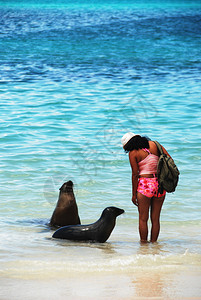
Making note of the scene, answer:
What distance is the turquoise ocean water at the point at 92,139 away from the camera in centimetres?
568

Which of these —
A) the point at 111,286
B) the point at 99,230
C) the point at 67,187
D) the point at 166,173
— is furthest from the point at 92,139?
the point at 111,286

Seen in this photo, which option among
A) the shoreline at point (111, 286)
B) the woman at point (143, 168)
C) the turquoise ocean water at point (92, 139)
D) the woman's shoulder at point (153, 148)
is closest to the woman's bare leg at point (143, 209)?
the woman at point (143, 168)

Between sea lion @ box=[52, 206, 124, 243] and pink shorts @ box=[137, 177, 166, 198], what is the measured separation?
438 millimetres

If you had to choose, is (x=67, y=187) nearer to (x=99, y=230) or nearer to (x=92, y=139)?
(x=99, y=230)

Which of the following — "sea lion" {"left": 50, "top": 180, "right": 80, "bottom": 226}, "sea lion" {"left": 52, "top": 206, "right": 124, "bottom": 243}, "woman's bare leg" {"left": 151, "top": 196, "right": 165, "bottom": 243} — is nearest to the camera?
"woman's bare leg" {"left": 151, "top": 196, "right": 165, "bottom": 243}

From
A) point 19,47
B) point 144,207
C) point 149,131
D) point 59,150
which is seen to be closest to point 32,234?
point 144,207

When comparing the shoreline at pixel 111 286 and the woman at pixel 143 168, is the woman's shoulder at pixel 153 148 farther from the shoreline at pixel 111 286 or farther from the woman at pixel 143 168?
the shoreline at pixel 111 286

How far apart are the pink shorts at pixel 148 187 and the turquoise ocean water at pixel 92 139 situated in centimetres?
62

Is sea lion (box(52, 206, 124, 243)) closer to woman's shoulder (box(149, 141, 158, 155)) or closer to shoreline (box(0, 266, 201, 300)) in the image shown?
woman's shoulder (box(149, 141, 158, 155))

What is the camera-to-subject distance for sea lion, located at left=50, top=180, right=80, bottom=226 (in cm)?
677

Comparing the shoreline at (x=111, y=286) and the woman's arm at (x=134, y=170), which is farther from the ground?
the woman's arm at (x=134, y=170)

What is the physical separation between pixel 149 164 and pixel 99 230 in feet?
3.19

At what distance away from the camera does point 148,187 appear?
18.9 feet

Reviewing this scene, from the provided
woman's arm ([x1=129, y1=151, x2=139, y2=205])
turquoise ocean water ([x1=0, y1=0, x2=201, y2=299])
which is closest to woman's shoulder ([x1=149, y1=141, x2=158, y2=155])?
woman's arm ([x1=129, y1=151, x2=139, y2=205])
